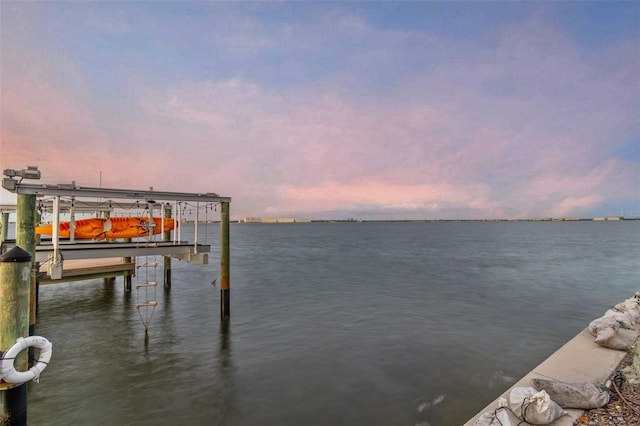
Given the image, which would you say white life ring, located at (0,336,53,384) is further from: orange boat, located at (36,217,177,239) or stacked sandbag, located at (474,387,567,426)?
stacked sandbag, located at (474,387,567,426)

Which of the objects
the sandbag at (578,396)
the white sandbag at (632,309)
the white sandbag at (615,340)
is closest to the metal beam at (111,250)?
the sandbag at (578,396)

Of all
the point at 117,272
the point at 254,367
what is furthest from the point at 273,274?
the point at 254,367

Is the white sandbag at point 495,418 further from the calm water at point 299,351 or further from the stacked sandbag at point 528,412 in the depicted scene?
the calm water at point 299,351

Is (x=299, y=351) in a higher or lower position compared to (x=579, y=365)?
lower

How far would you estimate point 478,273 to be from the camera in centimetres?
3866

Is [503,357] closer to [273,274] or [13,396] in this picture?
[13,396]

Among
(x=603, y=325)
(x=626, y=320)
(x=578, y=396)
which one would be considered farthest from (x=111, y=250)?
(x=626, y=320)

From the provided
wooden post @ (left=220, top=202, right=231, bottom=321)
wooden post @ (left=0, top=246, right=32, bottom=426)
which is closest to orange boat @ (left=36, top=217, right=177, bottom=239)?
wooden post @ (left=220, top=202, right=231, bottom=321)

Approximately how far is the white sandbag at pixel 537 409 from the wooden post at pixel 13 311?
34.3 feet

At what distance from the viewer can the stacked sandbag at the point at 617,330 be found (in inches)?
A: 417

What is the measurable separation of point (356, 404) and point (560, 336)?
1237cm

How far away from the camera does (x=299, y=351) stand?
48.9ft

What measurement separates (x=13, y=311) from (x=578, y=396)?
12321 millimetres

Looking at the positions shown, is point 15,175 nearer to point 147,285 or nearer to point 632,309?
point 147,285
